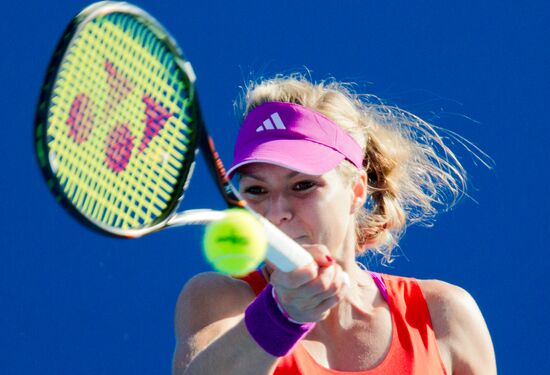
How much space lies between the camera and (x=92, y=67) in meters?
1.03

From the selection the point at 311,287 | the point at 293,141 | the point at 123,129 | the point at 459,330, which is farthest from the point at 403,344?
the point at 123,129

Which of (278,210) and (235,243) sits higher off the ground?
(278,210)

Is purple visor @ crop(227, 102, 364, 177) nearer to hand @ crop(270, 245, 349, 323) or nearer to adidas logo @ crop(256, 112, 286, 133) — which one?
adidas logo @ crop(256, 112, 286, 133)

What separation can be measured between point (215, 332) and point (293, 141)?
1.08 feet

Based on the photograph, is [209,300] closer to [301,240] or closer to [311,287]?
[301,240]

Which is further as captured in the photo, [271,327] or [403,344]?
[403,344]

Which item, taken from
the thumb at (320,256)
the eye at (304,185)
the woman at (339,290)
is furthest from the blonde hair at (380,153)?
the thumb at (320,256)

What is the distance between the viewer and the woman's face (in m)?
1.37

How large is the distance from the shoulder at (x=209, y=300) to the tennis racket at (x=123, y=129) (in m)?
0.26

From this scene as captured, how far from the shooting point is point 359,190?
1568 mm

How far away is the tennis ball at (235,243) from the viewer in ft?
3.34

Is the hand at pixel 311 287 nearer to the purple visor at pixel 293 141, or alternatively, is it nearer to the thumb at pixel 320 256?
the thumb at pixel 320 256

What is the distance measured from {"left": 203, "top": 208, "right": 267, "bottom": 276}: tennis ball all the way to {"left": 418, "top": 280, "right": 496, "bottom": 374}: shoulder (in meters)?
0.63

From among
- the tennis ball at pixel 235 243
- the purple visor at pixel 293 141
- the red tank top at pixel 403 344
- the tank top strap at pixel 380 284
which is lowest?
the tennis ball at pixel 235 243
